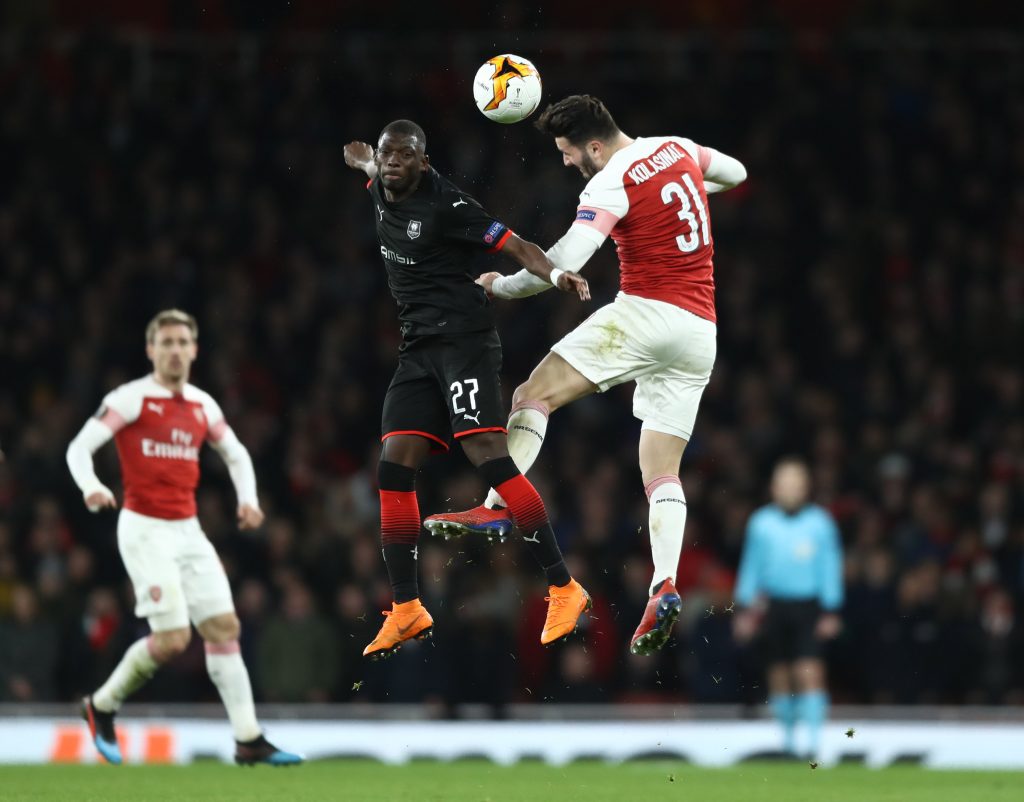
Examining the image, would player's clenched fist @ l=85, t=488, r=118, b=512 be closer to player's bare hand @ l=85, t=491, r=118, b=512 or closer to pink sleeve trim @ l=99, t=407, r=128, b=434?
player's bare hand @ l=85, t=491, r=118, b=512

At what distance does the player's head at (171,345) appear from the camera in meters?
10.1

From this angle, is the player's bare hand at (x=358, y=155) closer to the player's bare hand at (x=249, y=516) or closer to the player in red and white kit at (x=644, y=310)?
the player in red and white kit at (x=644, y=310)

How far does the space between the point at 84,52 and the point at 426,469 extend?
643 centimetres

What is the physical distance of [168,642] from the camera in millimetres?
10000

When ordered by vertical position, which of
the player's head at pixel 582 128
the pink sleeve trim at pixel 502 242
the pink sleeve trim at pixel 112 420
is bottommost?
the pink sleeve trim at pixel 112 420

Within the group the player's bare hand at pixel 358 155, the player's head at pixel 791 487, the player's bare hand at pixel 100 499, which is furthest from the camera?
the player's head at pixel 791 487

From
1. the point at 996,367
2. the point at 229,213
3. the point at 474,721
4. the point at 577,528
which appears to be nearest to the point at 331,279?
the point at 229,213

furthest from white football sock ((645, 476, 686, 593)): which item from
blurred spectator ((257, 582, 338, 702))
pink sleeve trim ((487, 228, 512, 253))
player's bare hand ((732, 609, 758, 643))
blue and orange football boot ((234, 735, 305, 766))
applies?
blurred spectator ((257, 582, 338, 702))

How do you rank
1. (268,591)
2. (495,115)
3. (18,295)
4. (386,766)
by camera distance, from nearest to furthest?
(495,115)
(386,766)
(268,591)
(18,295)

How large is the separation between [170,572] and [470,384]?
2.87 m

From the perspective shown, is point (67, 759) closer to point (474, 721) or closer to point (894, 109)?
point (474, 721)

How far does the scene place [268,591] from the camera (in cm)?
1373

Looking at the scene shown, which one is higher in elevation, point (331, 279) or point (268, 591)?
point (331, 279)

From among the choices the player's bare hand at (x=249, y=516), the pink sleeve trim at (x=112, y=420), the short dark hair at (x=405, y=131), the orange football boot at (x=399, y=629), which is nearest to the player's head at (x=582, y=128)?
the short dark hair at (x=405, y=131)
